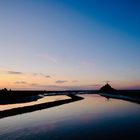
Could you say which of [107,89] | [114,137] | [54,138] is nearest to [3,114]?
[54,138]

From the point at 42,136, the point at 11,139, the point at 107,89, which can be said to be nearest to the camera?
the point at 11,139

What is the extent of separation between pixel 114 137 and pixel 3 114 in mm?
16637

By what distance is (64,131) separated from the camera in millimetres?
19422

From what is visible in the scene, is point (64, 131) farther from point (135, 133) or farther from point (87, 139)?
point (135, 133)

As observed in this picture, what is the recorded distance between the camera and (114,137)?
1673cm

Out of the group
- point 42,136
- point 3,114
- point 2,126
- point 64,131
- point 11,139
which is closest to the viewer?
point 11,139

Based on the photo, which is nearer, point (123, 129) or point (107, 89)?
point (123, 129)

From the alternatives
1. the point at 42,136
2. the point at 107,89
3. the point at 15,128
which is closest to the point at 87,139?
the point at 42,136

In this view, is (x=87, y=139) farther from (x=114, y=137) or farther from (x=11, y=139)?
(x=11, y=139)

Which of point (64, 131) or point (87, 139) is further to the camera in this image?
point (64, 131)

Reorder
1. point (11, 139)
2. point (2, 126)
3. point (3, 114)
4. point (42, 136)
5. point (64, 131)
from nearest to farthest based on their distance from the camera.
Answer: point (11, 139)
point (42, 136)
point (64, 131)
point (2, 126)
point (3, 114)

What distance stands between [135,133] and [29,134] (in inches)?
320

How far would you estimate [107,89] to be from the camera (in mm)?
186250

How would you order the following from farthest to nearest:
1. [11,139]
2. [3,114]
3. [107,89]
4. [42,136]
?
[107,89], [3,114], [42,136], [11,139]
